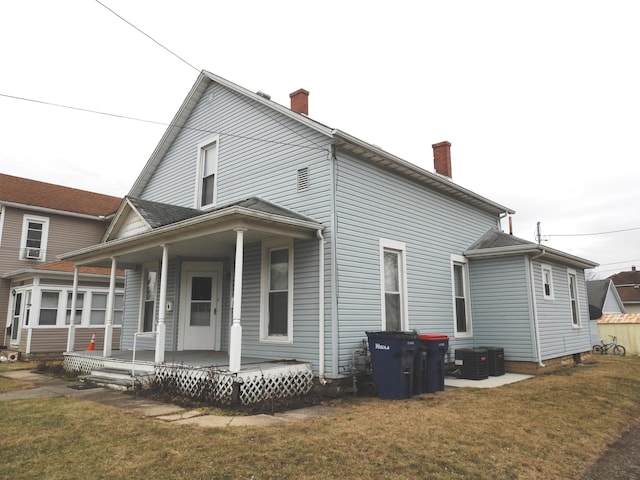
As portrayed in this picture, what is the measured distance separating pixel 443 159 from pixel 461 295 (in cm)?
481

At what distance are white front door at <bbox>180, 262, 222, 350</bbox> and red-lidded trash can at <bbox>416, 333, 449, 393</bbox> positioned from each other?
4962mm

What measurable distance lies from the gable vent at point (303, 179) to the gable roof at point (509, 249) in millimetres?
5817

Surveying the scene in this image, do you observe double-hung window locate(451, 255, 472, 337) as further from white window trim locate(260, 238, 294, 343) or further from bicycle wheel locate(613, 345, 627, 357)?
bicycle wheel locate(613, 345, 627, 357)

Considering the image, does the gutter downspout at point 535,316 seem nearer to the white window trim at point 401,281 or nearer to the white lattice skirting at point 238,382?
the white window trim at point 401,281

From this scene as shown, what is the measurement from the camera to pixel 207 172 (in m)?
12.4

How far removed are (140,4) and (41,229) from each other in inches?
603

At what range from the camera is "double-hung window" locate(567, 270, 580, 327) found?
14.5 meters

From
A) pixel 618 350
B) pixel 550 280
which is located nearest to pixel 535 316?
pixel 550 280

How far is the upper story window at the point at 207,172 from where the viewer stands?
12102 millimetres

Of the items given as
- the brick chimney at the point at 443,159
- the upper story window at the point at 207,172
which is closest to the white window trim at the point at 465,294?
the brick chimney at the point at 443,159

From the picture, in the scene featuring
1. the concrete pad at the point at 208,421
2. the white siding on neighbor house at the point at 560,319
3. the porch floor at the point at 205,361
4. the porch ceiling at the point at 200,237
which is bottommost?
the concrete pad at the point at 208,421

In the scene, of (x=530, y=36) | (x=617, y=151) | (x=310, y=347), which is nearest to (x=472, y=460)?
(x=310, y=347)

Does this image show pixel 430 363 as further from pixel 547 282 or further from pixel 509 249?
pixel 547 282

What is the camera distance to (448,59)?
10617 millimetres
